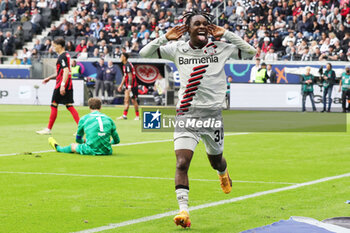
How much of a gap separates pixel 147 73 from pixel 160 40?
3007 cm

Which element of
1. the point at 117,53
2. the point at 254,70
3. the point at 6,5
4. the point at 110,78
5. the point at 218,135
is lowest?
the point at 110,78

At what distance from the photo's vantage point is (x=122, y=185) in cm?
1030

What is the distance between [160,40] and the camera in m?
8.02

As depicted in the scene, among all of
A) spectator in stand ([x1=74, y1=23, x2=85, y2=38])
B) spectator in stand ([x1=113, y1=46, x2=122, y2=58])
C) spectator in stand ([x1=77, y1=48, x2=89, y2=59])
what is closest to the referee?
spectator in stand ([x1=113, y1=46, x2=122, y2=58])

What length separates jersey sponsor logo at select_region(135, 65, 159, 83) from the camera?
3781 centimetres

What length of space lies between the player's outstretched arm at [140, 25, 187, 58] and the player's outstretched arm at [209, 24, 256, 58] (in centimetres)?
31

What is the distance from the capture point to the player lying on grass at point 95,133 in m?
13.5

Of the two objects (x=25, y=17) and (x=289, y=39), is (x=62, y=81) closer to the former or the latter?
(x=289, y=39)

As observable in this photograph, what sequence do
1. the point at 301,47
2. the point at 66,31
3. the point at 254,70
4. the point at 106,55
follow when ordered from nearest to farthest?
the point at 254,70, the point at 301,47, the point at 106,55, the point at 66,31

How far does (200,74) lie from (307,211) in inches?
74.3

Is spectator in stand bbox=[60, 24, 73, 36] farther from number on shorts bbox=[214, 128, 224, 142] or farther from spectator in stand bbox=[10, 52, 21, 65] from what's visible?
number on shorts bbox=[214, 128, 224, 142]

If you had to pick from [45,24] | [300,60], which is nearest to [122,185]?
[300,60]

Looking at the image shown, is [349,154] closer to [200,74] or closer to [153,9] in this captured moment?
[200,74]

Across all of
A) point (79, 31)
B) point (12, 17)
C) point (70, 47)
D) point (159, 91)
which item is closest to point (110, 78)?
point (159, 91)
